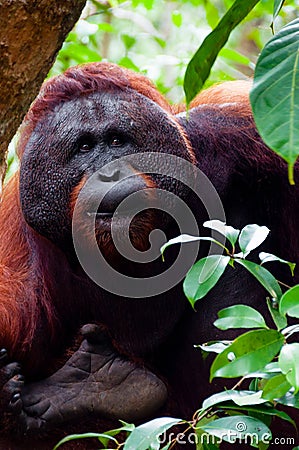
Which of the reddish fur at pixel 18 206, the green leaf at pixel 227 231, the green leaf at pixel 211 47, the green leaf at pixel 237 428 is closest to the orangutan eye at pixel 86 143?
the reddish fur at pixel 18 206

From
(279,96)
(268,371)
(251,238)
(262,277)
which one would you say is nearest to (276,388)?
(268,371)

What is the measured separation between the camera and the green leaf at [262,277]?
6.16 ft

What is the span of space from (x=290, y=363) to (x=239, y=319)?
0.21 m

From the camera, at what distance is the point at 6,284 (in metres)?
3.23

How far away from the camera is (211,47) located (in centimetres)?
167

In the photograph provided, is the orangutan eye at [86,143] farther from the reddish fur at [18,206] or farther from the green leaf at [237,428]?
the green leaf at [237,428]

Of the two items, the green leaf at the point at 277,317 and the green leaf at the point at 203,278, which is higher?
the green leaf at the point at 203,278

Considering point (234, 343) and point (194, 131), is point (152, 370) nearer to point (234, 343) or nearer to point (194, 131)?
point (194, 131)

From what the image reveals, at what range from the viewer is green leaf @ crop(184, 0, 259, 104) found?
1.65 meters

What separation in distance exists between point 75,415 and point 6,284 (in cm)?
61

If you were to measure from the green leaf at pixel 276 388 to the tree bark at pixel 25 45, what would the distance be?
0.93 metres

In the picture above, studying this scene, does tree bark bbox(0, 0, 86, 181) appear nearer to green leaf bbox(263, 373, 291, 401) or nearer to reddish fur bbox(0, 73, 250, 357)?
reddish fur bbox(0, 73, 250, 357)

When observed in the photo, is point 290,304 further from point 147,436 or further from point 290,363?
point 147,436

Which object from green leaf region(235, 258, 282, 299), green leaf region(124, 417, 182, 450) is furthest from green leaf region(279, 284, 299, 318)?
green leaf region(124, 417, 182, 450)
